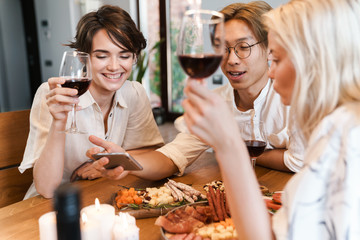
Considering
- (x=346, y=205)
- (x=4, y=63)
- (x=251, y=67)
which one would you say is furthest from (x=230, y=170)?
(x=4, y=63)

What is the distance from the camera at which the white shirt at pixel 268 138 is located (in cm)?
154

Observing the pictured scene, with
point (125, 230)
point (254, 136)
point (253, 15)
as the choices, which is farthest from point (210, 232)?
point (253, 15)

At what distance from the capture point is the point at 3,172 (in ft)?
5.56

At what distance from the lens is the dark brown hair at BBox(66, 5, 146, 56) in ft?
5.58

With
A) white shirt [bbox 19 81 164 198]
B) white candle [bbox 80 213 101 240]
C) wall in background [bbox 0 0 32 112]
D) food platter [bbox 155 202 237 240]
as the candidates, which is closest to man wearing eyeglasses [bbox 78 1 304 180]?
white shirt [bbox 19 81 164 198]

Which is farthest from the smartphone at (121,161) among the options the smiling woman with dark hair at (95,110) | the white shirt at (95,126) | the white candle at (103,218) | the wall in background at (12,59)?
the wall in background at (12,59)

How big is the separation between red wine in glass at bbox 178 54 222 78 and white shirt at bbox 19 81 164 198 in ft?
3.40

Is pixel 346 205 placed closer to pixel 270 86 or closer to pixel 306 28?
pixel 306 28

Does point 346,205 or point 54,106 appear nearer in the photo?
point 346,205

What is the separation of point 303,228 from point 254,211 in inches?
4.3

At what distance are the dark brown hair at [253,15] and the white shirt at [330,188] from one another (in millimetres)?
1114

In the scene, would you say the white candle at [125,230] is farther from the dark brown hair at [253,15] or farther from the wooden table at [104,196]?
the dark brown hair at [253,15]

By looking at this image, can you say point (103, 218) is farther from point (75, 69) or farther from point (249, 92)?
point (249, 92)

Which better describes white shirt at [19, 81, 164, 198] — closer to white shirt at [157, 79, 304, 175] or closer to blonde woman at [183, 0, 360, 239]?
white shirt at [157, 79, 304, 175]
